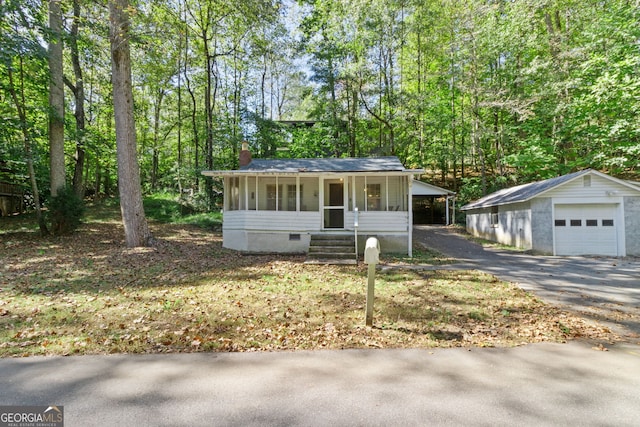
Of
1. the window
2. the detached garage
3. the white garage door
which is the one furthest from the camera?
the window

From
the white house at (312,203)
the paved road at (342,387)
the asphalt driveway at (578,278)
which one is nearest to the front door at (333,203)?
the white house at (312,203)

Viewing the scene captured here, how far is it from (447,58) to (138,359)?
24.9 meters

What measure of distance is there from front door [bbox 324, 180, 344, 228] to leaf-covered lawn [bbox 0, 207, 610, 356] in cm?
381

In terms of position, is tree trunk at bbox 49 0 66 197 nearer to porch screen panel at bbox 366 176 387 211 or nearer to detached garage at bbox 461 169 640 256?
porch screen panel at bbox 366 176 387 211

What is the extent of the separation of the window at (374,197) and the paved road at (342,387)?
29.5 feet

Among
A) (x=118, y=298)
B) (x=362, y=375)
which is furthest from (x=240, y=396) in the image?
(x=118, y=298)

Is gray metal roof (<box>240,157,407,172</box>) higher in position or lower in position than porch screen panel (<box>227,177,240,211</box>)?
higher

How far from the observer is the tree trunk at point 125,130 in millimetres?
9867

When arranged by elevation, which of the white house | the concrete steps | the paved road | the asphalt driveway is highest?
the white house

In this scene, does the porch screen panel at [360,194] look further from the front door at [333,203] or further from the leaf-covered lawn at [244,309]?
the leaf-covered lawn at [244,309]

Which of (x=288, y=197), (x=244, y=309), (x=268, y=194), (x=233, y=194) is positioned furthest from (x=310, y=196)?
(x=244, y=309)

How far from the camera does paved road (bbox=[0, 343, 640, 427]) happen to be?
2.52 meters

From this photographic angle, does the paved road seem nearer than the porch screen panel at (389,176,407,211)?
Yes

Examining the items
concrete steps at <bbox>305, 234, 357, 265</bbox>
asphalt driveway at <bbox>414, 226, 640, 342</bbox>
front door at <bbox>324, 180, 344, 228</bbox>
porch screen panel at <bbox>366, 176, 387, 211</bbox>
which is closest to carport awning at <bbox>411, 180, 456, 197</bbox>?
asphalt driveway at <bbox>414, 226, 640, 342</bbox>
